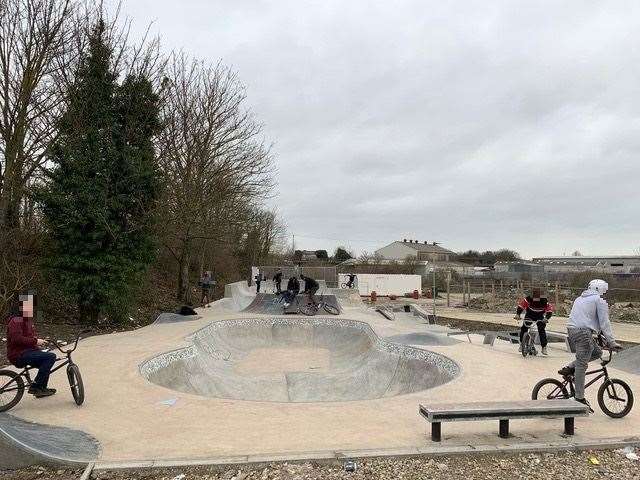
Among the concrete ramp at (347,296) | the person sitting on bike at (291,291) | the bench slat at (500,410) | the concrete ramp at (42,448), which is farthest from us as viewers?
the concrete ramp at (347,296)

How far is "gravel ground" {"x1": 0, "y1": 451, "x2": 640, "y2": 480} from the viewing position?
4.49 meters

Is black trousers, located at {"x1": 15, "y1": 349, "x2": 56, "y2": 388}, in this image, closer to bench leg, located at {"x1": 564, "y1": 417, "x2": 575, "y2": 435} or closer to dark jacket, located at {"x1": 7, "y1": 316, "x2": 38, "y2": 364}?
dark jacket, located at {"x1": 7, "y1": 316, "x2": 38, "y2": 364}

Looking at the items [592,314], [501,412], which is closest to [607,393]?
[592,314]

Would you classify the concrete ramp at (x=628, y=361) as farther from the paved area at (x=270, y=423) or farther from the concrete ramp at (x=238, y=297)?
the concrete ramp at (x=238, y=297)

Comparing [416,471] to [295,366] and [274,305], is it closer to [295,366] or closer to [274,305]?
[295,366]

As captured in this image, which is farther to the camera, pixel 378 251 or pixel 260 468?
pixel 378 251

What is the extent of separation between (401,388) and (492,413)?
18.3 ft

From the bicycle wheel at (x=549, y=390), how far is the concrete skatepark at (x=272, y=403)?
0.44 m

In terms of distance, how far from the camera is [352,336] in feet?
57.5

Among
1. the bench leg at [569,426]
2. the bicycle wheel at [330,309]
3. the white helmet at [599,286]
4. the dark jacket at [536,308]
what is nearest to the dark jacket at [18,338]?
the bench leg at [569,426]

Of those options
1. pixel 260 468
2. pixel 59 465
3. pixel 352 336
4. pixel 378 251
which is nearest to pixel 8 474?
pixel 59 465

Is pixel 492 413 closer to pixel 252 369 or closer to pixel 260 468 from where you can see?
pixel 260 468

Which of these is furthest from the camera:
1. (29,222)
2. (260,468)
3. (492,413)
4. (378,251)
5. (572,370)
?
(378,251)

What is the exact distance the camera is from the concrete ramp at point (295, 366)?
10.4m
